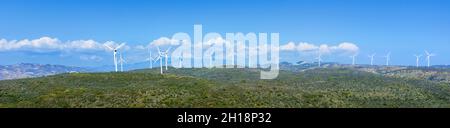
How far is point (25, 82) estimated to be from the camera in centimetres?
18162

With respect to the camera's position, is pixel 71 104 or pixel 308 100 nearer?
pixel 71 104

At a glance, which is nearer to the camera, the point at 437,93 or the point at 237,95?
the point at 237,95

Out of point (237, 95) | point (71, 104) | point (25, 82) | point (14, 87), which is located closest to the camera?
point (71, 104)
